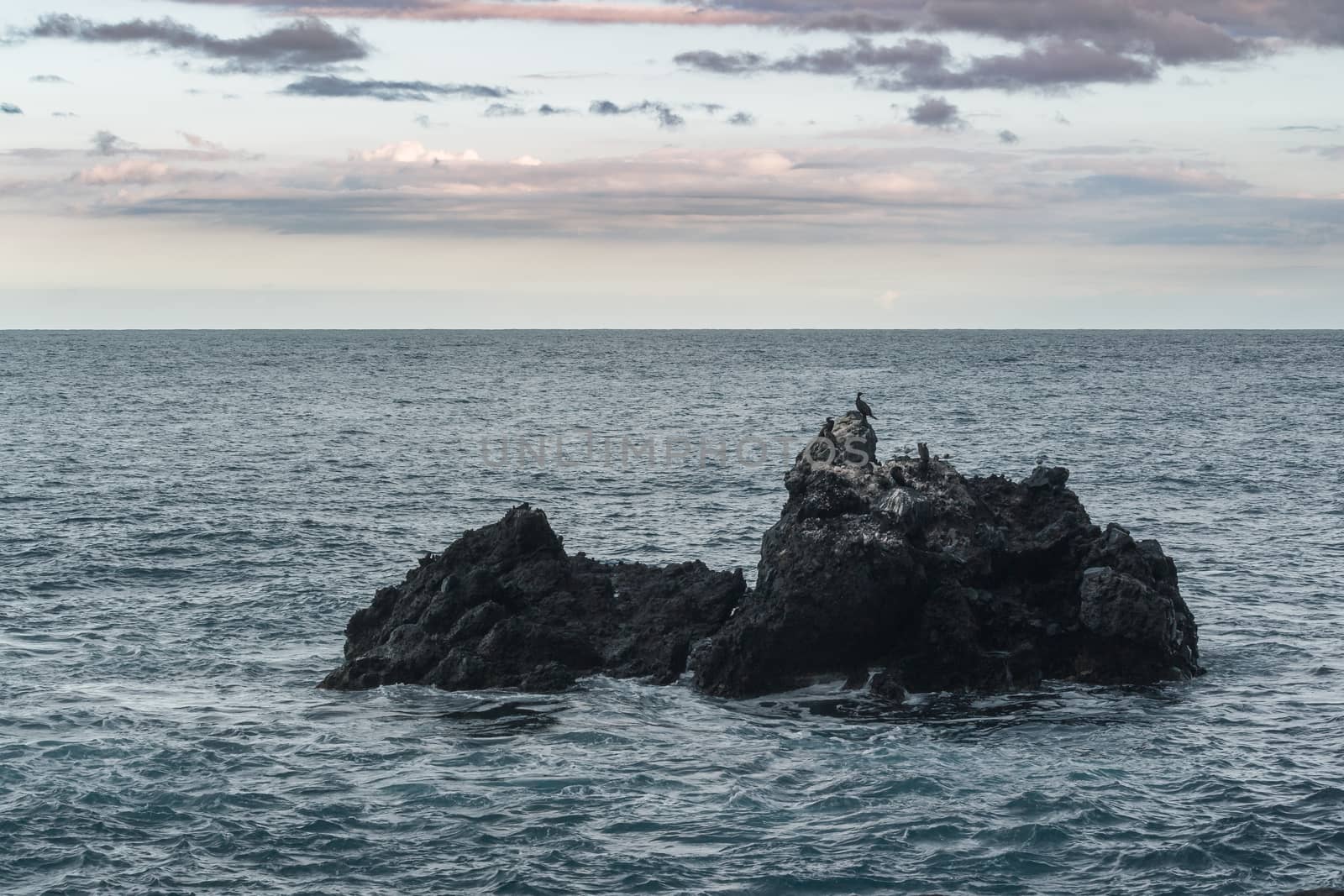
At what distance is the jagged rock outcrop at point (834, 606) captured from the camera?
2875 cm

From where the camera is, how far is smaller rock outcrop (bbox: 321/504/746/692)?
29734mm

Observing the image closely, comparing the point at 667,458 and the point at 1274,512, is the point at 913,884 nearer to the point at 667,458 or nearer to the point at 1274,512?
the point at 1274,512

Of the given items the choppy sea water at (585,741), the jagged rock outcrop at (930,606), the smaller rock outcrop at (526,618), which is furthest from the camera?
the smaller rock outcrop at (526,618)

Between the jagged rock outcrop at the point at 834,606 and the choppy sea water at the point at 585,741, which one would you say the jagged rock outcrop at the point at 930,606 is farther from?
the choppy sea water at the point at 585,741

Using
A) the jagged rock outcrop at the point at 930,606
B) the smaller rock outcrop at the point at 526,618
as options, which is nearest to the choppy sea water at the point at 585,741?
the jagged rock outcrop at the point at 930,606

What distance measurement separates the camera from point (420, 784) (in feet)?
76.7

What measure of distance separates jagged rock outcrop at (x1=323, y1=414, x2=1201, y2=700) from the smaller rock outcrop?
0.05 m

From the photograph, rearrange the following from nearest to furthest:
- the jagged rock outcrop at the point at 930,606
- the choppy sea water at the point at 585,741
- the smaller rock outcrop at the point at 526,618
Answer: the choppy sea water at the point at 585,741 → the jagged rock outcrop at the point at 930,606 → the smaller rock outcrop at the point at 526,618

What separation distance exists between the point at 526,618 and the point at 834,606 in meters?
7.50

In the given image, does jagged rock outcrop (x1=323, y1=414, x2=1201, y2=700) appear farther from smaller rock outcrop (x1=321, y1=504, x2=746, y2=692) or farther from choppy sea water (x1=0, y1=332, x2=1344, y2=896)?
choppy sea water (x1=0, y1=332, x2=1344, y2=896)

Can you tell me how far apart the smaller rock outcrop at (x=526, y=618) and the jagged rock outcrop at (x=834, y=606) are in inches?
1.8

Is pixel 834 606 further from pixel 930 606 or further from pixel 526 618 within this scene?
pixel 526 618

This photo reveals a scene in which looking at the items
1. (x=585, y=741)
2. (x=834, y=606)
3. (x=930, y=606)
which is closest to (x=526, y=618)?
(x=585, y=741)

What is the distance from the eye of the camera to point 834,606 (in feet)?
93.4
